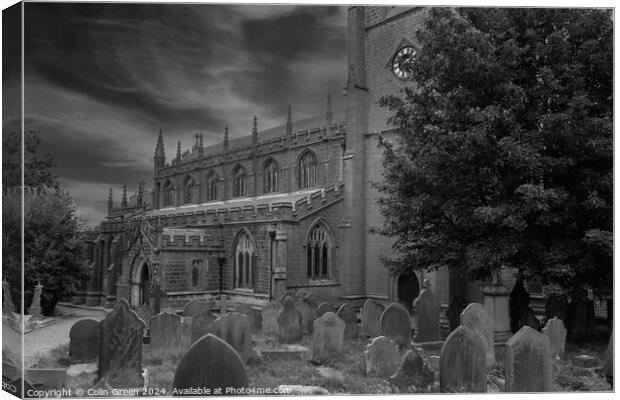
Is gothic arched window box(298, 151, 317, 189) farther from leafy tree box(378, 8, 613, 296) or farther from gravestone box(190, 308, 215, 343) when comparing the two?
gravestone box(190, 308, 215, 343)

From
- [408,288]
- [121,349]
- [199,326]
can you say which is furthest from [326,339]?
[408,288]

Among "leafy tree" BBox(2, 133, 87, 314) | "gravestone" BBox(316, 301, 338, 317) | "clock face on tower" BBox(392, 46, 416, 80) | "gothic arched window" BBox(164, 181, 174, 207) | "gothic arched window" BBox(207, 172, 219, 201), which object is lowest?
"gravestone" BBox(316, 301, 338, 317)

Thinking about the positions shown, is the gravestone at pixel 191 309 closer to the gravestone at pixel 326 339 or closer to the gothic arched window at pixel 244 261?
the gothic arched window at pixel 244 261

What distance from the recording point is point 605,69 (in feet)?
38.7

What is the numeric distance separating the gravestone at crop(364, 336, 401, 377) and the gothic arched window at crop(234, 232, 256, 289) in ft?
28.5

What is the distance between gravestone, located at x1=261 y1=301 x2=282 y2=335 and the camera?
602 inches

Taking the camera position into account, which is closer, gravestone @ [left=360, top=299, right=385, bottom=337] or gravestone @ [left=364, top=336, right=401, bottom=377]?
gravestone @ [left=364, top=336, right=401, bottom=377]

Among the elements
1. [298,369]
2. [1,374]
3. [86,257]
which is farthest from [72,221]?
[298,369]

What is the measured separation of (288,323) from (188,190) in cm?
1287

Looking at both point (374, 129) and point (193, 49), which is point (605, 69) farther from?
point (374, 129)

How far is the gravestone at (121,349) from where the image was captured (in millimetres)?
10008

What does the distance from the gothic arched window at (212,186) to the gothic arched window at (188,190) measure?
88 centimetres

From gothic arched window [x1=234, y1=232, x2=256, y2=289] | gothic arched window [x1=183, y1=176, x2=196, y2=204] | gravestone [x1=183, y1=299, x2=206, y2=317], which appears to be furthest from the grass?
gothic arched window [x1=183, y1=176, x2=196, y2=204]

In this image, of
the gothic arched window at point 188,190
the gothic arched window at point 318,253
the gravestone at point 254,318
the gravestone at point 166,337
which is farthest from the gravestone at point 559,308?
the gothic arched window at point 188,190
